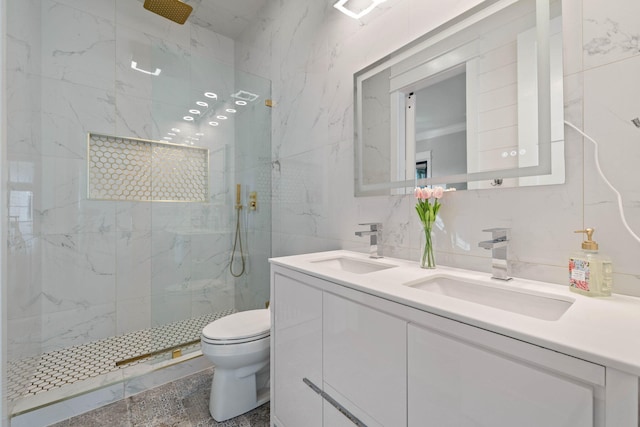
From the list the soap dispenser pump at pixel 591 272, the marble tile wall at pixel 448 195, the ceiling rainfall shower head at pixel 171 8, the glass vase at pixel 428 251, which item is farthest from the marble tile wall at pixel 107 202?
the soap dispenser pump at pixel 591 272

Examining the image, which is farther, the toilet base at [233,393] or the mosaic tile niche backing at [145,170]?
the mosaic tile niche backing at [145,170]

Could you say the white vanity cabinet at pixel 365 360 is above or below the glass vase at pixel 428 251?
below

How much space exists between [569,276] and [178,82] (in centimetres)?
243

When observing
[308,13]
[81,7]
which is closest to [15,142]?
[81,7]

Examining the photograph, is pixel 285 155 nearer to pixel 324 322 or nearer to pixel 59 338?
pixel 324 322

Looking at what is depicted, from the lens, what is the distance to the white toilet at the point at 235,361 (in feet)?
4.75

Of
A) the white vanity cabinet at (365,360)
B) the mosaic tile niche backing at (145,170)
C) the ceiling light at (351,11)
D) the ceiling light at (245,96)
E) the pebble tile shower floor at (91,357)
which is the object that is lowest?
the pebble tile shower floor at (91,357)

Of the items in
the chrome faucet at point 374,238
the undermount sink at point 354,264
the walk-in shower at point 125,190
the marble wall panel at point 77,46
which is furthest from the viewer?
the marble wall panel at point 77,46

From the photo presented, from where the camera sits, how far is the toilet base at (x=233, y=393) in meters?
1.49

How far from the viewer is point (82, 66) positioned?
2.17m

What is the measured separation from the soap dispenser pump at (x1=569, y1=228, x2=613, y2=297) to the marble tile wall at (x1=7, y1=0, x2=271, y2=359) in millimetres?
1923

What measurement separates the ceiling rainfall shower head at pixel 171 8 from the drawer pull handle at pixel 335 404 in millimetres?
2673

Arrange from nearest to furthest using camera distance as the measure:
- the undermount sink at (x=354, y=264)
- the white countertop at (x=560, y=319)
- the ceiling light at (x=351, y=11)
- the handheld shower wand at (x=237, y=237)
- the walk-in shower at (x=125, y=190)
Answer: the white countertop at (x=560, y=319), the undermount sink at (x=354, y=264), the ceiling light at (x=351, y=11), the walk-in shower at (x=125, y=190), the handheld shower wand at (x=237, y=237)

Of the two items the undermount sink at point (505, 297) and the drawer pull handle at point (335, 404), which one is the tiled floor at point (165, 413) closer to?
the drawer pull handle at point (335, 404)
